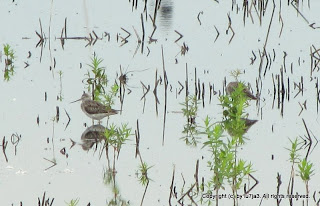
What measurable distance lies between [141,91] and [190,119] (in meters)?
1.38

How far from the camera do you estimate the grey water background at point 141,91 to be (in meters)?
8.59

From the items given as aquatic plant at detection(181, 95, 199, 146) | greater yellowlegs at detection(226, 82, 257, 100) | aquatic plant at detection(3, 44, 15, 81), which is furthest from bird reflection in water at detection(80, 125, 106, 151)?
aquatic plant at detection(3, 44, 15, 81)

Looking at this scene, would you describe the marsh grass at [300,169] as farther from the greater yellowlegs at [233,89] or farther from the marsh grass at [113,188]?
the greater yellowlegs at [233,89]

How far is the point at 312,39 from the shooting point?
48.8 ft

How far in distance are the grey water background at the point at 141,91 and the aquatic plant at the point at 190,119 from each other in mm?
73

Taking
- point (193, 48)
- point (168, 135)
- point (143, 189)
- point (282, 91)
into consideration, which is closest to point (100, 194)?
point (143, 189)

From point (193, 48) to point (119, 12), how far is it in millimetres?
2867

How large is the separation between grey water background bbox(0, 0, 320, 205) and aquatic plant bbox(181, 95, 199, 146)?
0.07m

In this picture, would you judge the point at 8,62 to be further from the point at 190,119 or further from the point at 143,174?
the point at 143,174

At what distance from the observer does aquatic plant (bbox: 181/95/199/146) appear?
9984 mm

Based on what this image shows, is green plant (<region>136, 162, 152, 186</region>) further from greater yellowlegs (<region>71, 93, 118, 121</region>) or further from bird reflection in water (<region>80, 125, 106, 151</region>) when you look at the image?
greater yellowlegs (<region>71, 93, 118, 121</region>)

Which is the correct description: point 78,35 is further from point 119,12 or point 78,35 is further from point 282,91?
point 282,91

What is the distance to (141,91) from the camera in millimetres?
11883

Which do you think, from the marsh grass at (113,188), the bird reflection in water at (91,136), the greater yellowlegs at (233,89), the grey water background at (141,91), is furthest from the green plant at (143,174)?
the greater yellowlegs at (233,89)
